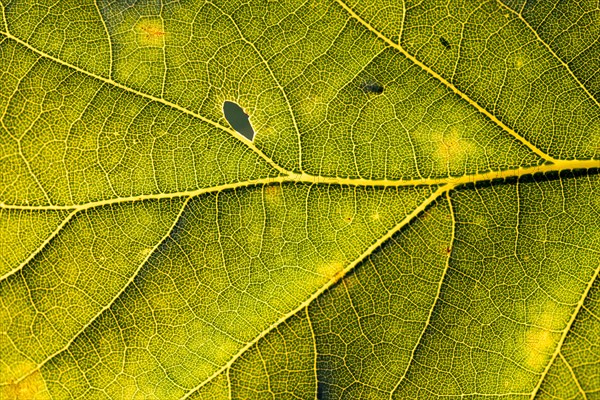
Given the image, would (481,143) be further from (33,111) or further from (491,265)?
(33,111)

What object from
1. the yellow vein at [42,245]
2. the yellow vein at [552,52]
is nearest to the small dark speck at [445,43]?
the yellow vein at [552,52]

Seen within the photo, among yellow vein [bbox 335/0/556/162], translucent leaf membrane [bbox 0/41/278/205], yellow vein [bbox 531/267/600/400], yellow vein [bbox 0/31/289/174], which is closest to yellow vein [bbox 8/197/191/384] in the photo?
translucent leaf membrane [bbox 0/41/278/205]

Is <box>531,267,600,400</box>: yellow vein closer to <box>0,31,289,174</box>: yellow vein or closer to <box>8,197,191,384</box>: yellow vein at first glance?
<box>0,31,289,174</box>: yellow vein

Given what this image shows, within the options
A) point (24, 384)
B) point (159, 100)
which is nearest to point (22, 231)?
point (24, 384)

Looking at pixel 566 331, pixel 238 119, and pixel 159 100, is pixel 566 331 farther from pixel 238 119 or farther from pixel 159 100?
pixel 159 100

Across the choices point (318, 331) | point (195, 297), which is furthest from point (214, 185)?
point (318, 331)

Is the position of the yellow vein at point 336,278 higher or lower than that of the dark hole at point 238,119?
lower

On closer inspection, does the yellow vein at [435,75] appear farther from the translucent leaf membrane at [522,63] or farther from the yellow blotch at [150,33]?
the yellow blotch at [150,33]
